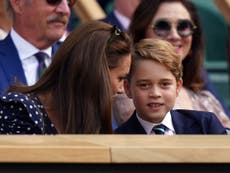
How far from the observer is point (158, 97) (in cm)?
452

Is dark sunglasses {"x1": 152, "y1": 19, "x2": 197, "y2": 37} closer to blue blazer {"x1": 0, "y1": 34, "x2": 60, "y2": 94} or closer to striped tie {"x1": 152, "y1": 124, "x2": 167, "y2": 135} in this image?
blue blazer {"x1": 0, "y1": 34, "x2": 60, "y2": 94}

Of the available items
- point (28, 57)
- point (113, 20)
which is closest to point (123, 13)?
point (113, 20)

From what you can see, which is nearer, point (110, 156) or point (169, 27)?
point (110, 156)

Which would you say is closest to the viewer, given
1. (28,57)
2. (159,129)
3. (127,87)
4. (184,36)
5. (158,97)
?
(159,129)

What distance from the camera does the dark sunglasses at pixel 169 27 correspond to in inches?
228

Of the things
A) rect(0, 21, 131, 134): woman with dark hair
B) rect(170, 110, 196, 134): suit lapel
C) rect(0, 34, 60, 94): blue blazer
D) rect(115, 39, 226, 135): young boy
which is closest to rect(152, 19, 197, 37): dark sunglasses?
rect(0, 34, 60, 94): blue blazer

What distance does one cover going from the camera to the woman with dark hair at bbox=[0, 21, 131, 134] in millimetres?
3891

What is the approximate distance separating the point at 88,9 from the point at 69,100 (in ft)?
9.81

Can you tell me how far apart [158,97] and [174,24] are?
1369mm

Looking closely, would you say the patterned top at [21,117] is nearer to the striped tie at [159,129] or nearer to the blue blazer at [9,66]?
the striped tie at [159,129]

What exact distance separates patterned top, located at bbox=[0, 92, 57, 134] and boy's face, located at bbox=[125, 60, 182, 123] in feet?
2.23

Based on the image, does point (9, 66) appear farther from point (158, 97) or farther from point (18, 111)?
point (18, 111)

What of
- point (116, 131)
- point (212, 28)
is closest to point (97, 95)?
point (116, 131)
